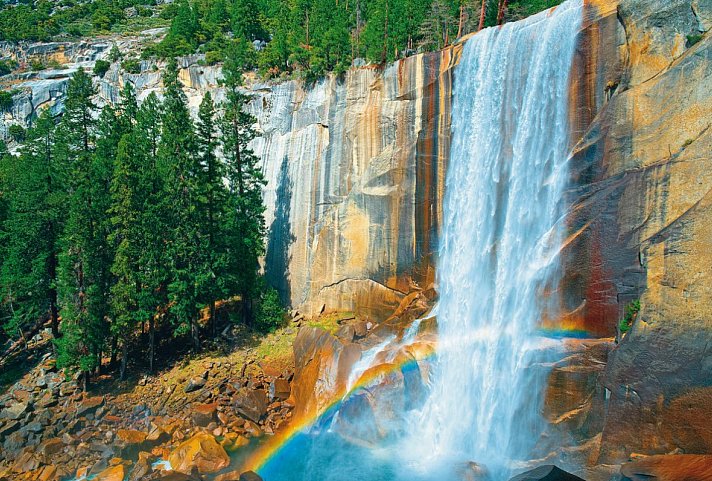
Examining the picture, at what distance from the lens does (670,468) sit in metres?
12.5

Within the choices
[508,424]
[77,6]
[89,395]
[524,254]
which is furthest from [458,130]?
[77,6]

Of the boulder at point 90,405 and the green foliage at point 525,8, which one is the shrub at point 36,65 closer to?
the boulder at point 90,405

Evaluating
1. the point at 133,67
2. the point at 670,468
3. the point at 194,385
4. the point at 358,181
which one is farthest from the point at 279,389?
the point at 133,67

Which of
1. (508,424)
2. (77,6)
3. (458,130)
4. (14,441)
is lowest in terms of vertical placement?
(14,441)

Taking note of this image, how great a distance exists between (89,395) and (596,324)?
2331 centimetres

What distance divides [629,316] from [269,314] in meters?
18.8

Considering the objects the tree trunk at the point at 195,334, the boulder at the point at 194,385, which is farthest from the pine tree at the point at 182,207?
the boulder at the point at 194,385

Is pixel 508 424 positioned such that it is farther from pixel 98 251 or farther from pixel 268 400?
pixel 98 251

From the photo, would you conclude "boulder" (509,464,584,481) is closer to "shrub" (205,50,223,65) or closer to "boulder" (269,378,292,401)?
"boulder" (269,378,292,401)

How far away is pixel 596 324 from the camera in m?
16.6

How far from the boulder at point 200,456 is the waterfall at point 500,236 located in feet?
26.5

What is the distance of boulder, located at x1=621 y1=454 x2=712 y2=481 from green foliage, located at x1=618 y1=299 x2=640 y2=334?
3.92 m

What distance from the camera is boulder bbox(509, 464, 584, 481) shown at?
1445 centimetres

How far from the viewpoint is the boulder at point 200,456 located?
18.4 m
